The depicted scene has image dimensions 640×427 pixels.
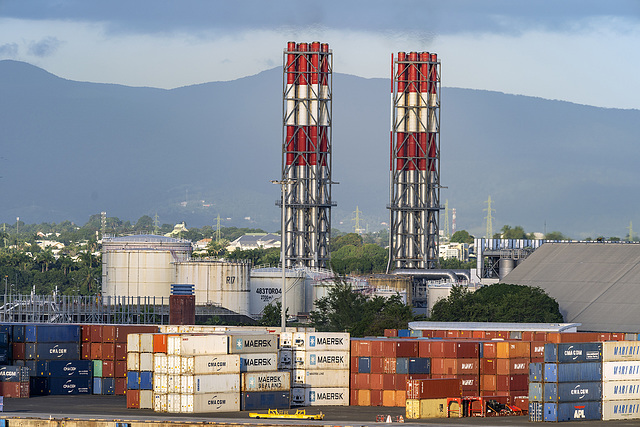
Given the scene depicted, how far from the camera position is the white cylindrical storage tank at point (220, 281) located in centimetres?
16900

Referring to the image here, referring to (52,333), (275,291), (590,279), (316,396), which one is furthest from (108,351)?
(590,279)

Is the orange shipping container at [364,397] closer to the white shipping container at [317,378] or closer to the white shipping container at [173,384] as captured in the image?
the white shipping container at [317,378]

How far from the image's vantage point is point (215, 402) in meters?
81.9

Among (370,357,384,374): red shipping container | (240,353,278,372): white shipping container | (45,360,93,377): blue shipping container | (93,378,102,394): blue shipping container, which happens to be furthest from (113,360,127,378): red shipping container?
(370,357,384,374): red shipping container

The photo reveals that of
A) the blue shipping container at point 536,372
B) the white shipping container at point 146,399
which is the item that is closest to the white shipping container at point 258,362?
the white shipping container at point 146,399

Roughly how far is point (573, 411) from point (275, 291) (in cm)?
9821

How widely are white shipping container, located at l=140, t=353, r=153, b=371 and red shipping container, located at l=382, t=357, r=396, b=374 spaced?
661 inches

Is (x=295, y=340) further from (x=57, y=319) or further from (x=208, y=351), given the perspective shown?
(x=57, y=319)

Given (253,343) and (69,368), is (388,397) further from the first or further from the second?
(69,368)

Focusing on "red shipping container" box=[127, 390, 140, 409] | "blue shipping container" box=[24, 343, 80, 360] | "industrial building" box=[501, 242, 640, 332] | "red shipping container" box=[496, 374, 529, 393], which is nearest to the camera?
"red shipping container" box=[127, 390, 140, 409]

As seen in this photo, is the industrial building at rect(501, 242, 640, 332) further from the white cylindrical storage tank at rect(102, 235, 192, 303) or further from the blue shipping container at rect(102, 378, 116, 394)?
the blue shipping container at rect(102, 378, 116, 394)

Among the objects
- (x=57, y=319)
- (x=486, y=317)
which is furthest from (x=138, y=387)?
(x=486, y=317)

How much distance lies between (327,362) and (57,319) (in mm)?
67999

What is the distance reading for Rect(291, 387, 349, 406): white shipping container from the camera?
8788cm
